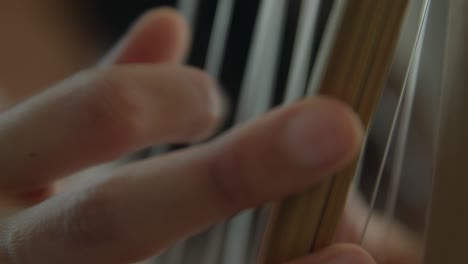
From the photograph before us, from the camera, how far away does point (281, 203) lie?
14 cm

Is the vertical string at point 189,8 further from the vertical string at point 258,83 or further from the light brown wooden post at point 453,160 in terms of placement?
the light brown wooden post at point 453,160

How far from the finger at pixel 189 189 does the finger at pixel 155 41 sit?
0.06m

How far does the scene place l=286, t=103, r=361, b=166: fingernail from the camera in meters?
0.13

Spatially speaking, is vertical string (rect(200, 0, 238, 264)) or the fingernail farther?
vertical string (rect(200, 0, 238, 264))

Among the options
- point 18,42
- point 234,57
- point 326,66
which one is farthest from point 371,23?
point 18,42

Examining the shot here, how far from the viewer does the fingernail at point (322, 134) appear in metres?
0.13

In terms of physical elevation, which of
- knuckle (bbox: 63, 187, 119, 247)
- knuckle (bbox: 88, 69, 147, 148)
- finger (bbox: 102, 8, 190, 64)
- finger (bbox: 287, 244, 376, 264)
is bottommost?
knuckle (bbox: 63, 187, 119, 247)

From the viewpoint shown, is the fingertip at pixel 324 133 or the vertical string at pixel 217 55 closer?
the fingertip at pixel 324 133

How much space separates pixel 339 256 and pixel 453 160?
0.04 meters

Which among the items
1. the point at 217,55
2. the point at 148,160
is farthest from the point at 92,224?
the point at 217,55

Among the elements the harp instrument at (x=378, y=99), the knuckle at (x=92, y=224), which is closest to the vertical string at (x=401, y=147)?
the harp instrument at (x=378, y=99)

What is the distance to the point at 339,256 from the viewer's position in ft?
0.49

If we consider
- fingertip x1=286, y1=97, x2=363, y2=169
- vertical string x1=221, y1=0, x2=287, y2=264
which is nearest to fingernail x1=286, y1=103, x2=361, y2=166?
fingertip x1=286, y1=97, x2=363, y2=169

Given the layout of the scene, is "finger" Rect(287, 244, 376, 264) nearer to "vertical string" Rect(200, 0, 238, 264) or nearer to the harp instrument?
the harp instrument
